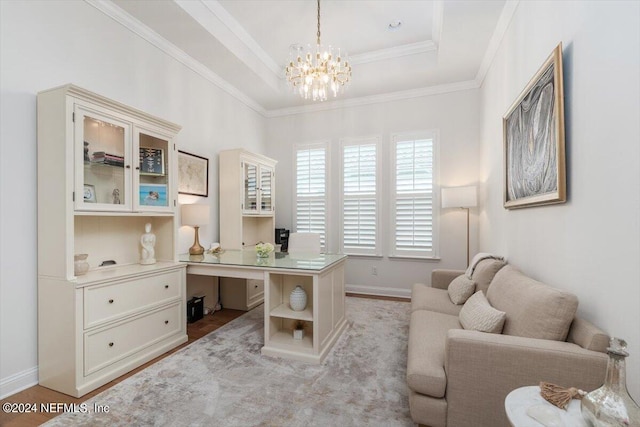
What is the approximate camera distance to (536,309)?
161 cm

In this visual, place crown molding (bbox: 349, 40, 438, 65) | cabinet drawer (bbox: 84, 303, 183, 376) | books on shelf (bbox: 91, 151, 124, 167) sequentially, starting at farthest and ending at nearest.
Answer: crown molding (bbox: 349, 40, 438, 65) → books on shelf (bbox: 91, 151, 124, 167) → cabinet drawer (bbox: 84, 303, 183, 376)

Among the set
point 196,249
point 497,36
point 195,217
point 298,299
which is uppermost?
point 497,36

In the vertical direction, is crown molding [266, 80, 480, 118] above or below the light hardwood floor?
above

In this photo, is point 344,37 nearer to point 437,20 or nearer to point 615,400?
point 437,20

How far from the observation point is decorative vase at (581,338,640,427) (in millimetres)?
879

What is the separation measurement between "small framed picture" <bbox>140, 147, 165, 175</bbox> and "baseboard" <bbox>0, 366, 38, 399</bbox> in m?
1.71

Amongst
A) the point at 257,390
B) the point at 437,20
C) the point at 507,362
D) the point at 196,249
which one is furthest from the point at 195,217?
the point at 437,20

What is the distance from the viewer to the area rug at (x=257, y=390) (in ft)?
5.97

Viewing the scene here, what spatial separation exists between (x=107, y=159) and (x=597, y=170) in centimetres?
330

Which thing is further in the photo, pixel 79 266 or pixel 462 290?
pixel 462 290

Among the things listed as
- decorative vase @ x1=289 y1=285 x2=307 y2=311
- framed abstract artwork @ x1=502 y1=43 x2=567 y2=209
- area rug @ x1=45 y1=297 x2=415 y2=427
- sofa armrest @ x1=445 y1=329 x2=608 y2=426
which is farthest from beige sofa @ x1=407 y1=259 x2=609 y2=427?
decorative vase @ x1=289 y1=285 x2=307 y2=311

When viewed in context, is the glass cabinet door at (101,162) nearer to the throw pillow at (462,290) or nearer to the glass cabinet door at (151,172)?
the glass cabinet door at (151,172)

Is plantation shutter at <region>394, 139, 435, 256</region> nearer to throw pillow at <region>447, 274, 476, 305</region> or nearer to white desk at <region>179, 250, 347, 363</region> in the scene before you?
throw pillow at <region>447, 274, 476, 305</region>

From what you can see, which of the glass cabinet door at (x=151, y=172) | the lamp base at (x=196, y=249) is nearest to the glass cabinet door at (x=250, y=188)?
the lamp base at (x=196, y=249)
